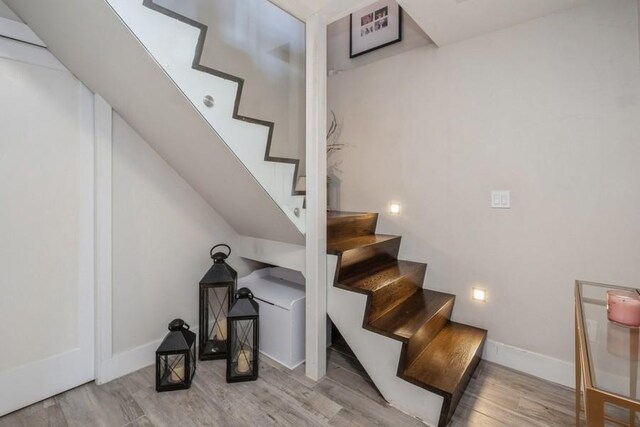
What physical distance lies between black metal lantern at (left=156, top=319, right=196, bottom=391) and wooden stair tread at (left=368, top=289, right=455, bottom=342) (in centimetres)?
112

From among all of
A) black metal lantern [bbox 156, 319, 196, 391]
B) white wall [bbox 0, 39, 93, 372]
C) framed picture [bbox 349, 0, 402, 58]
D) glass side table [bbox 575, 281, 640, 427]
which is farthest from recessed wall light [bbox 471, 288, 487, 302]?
white wall [bbox 0, 39, 93, 372]

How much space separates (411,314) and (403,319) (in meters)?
0.11

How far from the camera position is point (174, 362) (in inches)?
70.9

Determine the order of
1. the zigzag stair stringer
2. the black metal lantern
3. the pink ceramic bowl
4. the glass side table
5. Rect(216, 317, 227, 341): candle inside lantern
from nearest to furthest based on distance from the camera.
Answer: the glass side table < the pink ceramic bowl < the zigzag stair stringer < the black metal lantern < Rect(216, 317, 227, 341): candle inside lantern

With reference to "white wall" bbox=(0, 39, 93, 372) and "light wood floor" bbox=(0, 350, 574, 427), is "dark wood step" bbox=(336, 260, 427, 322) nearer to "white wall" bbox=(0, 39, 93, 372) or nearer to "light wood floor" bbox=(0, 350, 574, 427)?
"light wood floor" bbox=(0, 350, 574, 427)

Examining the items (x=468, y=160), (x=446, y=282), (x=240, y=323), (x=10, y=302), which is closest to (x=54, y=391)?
(x=10, y=302)

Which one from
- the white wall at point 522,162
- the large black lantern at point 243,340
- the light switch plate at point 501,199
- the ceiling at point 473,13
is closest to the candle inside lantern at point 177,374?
the large black lantern at point 243,340

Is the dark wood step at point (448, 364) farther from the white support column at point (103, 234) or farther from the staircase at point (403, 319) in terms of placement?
the white support column at point (103, 234)

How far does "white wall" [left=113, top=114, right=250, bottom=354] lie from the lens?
1863 millimetres

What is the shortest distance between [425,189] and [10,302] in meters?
2.63

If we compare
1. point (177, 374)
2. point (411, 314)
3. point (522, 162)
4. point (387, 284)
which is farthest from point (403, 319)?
point (177, 374)

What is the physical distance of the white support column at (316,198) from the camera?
5.83 ft

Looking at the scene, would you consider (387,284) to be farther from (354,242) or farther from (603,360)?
(603,360)

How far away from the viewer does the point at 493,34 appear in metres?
1.99
